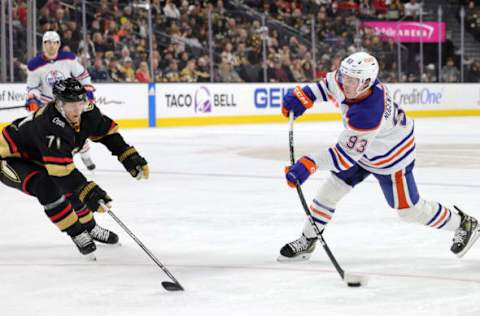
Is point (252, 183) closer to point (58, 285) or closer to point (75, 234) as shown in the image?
point (75, 234)

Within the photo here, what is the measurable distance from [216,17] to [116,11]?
2.18m

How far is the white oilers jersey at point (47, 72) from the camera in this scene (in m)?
8.95

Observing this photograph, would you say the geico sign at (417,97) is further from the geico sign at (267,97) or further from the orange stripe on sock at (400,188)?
the orange stripe on sock at (400,188)

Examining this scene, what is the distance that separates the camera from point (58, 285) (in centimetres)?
382

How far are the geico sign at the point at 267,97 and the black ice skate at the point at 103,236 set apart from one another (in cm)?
1321

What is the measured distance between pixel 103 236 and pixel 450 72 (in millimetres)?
16766

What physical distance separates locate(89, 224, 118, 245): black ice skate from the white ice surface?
0.05 m

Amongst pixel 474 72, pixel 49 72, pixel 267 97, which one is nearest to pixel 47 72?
pixel 49 72

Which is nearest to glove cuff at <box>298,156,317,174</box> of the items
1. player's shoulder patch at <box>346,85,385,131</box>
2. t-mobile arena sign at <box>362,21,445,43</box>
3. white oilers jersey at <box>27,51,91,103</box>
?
player's shoulder patch at <box>346,85,385,131</box>

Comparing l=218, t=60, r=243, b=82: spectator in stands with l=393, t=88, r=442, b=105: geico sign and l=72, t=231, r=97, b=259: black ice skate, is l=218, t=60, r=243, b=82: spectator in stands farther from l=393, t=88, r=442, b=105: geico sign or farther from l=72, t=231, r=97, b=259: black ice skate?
l=72, t=231, r=97, b=259: black ice skate

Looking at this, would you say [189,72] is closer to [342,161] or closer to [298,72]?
[298,72]

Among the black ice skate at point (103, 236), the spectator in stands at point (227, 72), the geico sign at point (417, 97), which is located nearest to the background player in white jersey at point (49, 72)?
the black ice skate at point (103, 236)

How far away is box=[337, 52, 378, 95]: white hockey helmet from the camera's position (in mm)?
3984

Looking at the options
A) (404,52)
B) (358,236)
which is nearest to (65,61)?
(358,236)
